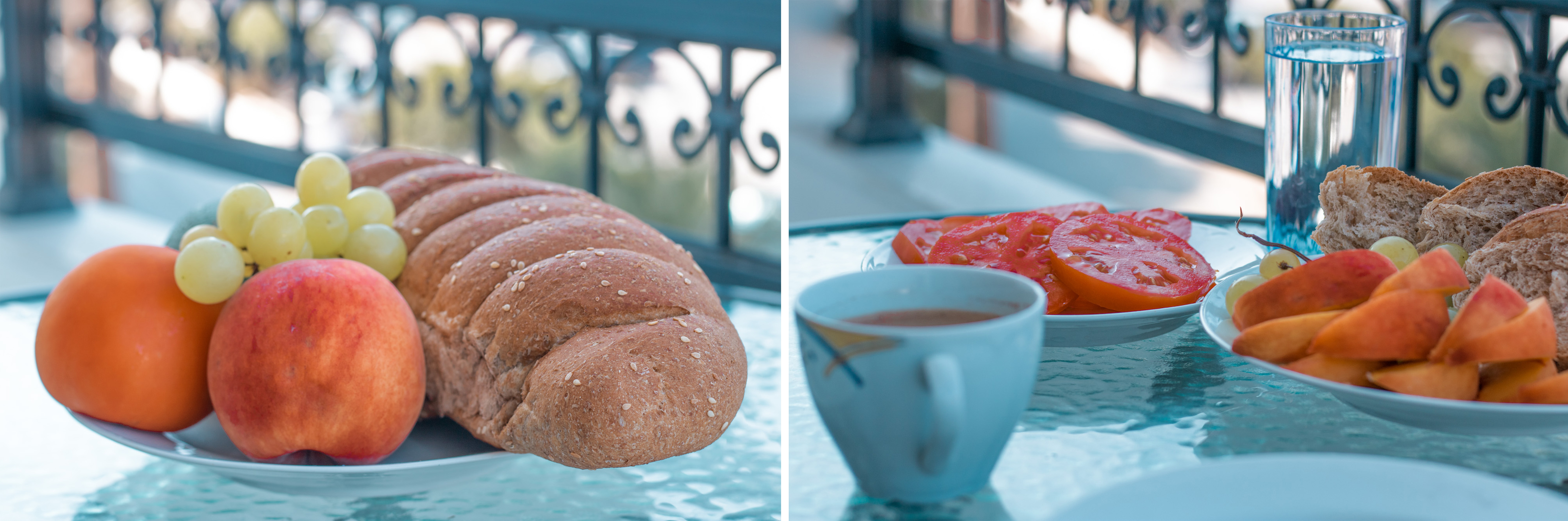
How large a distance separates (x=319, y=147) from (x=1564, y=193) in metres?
2.43

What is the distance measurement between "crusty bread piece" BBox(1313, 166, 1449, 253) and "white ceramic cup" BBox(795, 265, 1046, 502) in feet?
0.87

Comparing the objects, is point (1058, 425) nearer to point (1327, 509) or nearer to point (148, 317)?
point (1327, 509)

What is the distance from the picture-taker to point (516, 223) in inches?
30.3

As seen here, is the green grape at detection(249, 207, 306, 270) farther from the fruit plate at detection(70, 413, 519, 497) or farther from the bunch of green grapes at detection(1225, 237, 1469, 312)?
the bunch of green grapes at detection(1225, 237, 1469, 312)

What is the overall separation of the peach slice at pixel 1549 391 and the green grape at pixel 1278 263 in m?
0.15

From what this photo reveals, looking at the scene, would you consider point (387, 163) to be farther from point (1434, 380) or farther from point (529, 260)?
point (1434, 380)

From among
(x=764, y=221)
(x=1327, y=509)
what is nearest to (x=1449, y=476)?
(x=1327, y=509)

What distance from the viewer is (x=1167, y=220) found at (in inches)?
29.9

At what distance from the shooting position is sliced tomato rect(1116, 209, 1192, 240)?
747 mm

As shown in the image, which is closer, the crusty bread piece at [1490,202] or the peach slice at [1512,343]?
the peach slice at [1512,343]

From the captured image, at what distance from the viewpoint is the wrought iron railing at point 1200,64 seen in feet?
4.69

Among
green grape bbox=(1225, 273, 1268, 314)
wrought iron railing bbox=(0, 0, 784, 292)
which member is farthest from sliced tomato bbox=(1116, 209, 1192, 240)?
wrought iron railing bbox=(0, 0, 784, 292)

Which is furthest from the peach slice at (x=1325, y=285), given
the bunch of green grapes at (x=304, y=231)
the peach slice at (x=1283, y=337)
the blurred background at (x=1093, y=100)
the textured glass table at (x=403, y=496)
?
the blurred background at (x=1093, y=100)

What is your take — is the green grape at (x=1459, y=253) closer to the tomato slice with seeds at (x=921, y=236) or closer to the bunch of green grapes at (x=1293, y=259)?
the bunch of green grapes at (x=1293, y=259)
